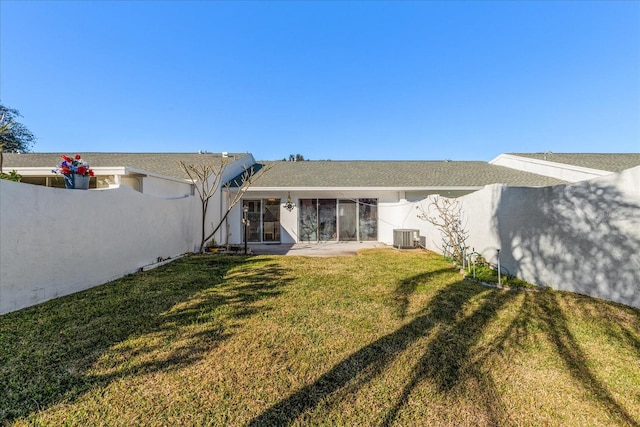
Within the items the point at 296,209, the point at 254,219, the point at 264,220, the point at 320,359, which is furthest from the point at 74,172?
the point at 296,209

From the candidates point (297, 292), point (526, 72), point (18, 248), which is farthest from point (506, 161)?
point (18, 248)

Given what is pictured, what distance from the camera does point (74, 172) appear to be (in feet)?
19.2

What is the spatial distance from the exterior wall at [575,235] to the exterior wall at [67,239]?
30.2 feet

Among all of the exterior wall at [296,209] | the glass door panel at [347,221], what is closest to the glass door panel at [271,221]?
the exterior wall at [296,209]

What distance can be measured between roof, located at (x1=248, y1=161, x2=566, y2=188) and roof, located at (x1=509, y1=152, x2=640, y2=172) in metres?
1.62

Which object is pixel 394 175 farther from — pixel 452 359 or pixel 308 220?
pixel 452 359

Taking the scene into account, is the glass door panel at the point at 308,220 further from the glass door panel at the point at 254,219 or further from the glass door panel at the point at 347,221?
the glass door panel at the point at 254,219

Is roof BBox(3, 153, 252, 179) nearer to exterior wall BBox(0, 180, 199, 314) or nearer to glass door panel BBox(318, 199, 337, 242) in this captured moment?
exterior wall BBox(0, 180, 199, 314)

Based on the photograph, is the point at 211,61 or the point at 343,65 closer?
the point at 211,61

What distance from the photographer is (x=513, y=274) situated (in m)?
6.49

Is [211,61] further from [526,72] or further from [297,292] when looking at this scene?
[526,72]

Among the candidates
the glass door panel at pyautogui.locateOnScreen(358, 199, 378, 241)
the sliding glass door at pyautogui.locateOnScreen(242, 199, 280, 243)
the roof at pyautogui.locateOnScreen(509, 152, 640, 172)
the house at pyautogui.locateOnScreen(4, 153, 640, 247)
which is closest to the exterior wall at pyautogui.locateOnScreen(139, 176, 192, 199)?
the house at pyautogui.locateOnScreen(4, 153, 640, 247)

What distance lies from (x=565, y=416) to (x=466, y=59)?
633 inches

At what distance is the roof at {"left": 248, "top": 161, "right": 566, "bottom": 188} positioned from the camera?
1380cm
